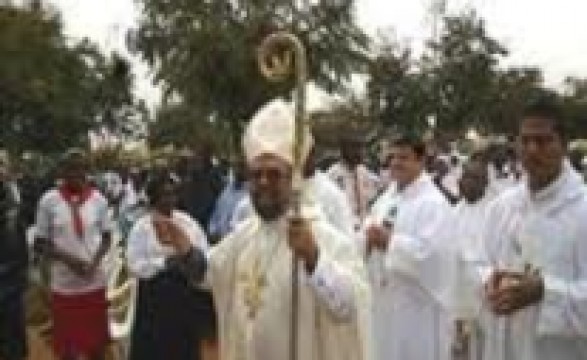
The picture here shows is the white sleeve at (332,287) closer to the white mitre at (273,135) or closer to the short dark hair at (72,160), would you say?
the white mitre at (273,135)

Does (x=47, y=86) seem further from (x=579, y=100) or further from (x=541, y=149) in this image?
(x=541, y=149)

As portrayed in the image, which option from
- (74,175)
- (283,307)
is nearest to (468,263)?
(283,307)

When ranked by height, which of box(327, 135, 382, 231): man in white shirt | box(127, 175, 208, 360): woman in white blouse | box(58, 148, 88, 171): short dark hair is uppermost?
box(58, 148, 88, 171): short dark hair

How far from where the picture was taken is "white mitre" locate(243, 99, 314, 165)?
648 centimetres

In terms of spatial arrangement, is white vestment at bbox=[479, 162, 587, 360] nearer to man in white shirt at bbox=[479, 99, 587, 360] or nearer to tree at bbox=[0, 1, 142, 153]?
man in white shirt at bbox=[479, 99, 587, 360]

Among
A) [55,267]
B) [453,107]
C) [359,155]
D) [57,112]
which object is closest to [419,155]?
[55,267]

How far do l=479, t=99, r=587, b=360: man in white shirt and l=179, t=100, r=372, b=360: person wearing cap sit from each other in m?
0.59

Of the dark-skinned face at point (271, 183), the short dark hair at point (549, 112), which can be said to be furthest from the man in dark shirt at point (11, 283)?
the short dark hair at point (549, 112)

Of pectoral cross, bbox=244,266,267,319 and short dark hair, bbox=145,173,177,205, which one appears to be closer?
pectoral cross, bbox=244,266,267,319

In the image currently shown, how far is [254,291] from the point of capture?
261 inches

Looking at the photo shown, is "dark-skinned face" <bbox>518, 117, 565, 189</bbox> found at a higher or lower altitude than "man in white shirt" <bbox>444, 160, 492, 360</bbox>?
higher

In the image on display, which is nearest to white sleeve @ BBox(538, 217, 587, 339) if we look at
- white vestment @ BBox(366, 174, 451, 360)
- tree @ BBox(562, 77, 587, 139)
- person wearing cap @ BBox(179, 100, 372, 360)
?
person wearing cap @ BBox(179, 100, 372, 360)

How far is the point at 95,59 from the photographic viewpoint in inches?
2301

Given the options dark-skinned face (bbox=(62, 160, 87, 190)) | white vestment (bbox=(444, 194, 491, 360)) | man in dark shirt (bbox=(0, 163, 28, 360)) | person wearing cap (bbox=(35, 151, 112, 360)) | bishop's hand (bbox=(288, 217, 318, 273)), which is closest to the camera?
bishop's hand (bbox=(288, 217, 318, 273))
